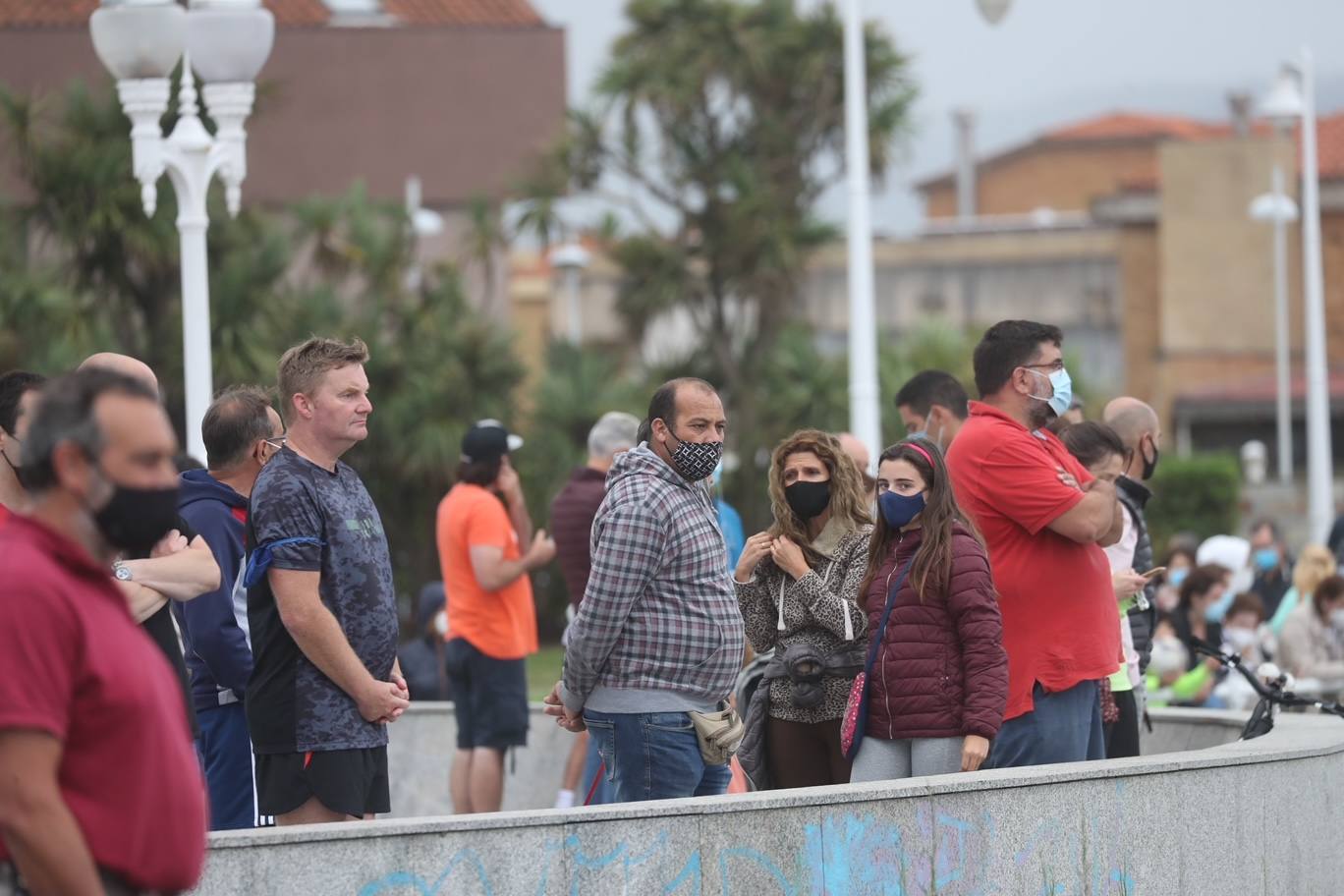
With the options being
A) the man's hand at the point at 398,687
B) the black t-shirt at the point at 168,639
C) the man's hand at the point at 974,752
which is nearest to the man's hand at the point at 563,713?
the man's hand at the point at 398,687

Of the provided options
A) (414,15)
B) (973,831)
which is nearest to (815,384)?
(414,15)

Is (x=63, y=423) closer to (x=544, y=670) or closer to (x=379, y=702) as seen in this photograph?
(x=379, y=702)

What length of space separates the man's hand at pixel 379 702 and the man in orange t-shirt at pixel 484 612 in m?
3.53

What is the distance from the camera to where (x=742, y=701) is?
7805mm

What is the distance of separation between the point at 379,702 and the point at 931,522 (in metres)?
1.74

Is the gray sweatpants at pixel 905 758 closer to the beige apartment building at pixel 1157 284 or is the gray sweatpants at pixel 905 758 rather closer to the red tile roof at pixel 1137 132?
the beige apartment building at pixel 1157 284

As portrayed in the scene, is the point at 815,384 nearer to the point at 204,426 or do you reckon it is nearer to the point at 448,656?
the point at 448,656

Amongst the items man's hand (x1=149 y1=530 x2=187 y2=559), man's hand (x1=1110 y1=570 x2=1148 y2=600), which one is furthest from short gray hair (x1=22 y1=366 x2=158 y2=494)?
man's hand (x1=1110 y1=570 x2=1148 y2=600)

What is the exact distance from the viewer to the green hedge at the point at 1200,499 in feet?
127

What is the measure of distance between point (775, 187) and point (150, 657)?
31491mm

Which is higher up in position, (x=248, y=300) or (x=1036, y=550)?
(x=248, y=300)

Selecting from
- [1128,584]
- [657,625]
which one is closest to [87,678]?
[657,625]

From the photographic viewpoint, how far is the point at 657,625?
635 centimetres

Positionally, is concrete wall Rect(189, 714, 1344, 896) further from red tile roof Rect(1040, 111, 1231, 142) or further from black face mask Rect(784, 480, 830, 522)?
red tile roof Rect(1040, 111, 1231, 142)
